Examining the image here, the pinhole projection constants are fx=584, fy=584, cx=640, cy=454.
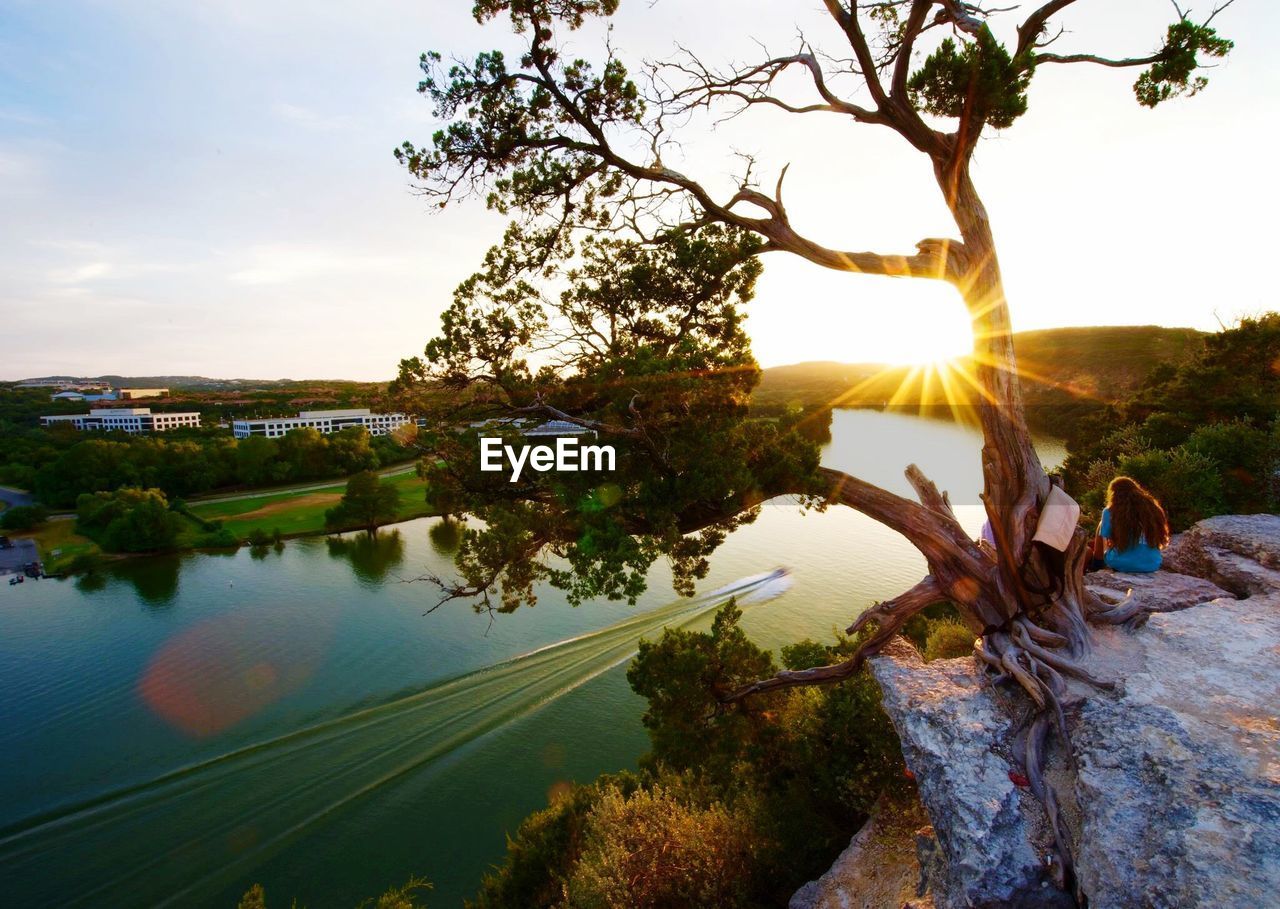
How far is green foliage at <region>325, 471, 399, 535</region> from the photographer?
34.7 m

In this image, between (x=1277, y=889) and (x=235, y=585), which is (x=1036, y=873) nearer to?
(x=1277, y=889)

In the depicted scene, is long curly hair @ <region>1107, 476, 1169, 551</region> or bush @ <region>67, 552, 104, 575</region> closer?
long curly hair @ <region>1107, 476, 1169, 551</region>

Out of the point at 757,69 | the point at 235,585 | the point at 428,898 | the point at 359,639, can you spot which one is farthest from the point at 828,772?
the point at 235,585

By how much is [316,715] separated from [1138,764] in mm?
17301

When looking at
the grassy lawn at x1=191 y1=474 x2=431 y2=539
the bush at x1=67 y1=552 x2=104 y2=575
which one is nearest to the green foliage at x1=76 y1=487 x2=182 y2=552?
the bush at x1=67 y1=552 x2=104 y2=575

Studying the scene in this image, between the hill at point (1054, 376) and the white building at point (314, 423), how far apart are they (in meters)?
50.4

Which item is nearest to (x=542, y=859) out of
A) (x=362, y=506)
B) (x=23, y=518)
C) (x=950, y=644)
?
(x=950, y=644)

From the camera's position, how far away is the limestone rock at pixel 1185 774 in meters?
2.98

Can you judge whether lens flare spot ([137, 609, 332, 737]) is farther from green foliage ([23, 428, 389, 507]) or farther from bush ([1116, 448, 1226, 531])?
green foliage ([23, 428, 389, 507])

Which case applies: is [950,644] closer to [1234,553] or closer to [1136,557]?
[1136,557]

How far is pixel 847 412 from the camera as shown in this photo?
48.6m

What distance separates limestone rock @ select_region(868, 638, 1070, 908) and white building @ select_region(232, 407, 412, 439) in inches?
2851

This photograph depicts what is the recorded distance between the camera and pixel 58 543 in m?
33.3

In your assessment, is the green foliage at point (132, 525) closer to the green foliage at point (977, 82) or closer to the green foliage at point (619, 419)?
the green foliage at point (619, 419)
